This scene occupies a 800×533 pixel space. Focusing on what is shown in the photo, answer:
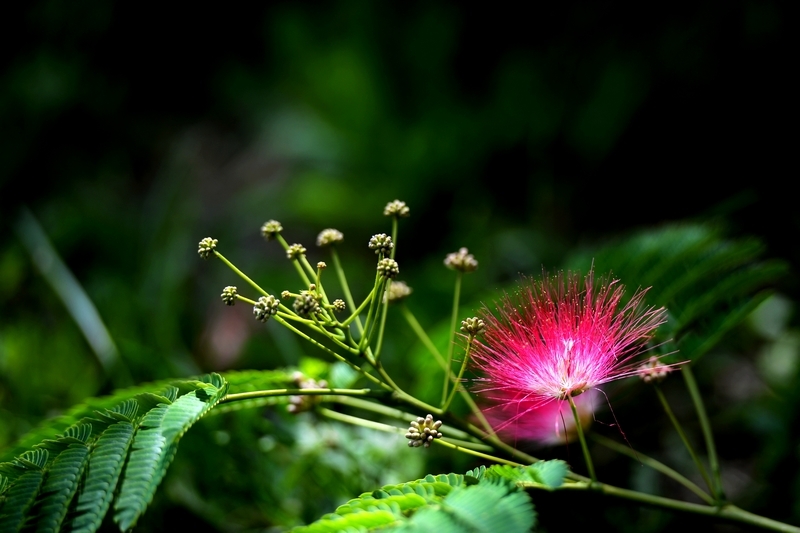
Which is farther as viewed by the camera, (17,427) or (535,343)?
(17,427)

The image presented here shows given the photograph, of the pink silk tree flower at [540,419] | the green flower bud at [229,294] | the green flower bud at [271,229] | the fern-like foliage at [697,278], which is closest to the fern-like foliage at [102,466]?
the green flower bud at [229,294]

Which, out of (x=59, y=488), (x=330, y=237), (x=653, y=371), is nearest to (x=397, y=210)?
(x=330, y=237)

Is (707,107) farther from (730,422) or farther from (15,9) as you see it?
(15,9)

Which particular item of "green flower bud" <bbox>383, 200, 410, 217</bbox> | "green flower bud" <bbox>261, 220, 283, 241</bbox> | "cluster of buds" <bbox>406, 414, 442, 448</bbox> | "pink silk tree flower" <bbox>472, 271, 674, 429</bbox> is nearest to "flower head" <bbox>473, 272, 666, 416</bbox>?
"pink silk tree flower" <bbox>472, 271, 674, 429</bbox>

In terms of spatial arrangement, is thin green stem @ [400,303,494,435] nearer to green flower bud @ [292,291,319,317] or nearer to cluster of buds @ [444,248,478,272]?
cluster of buds @ [444,248,478,272]

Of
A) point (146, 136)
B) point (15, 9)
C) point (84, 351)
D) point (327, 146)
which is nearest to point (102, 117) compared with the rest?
point (146, 136)

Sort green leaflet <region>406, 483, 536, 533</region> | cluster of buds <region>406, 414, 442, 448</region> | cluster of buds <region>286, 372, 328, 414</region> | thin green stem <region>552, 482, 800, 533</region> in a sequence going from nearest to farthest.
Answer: green leaflet <region>406, 483, 536, 533</region> < cluster of buds <region>406, 414, 442, 448</region> < thin green stem <region>552, 482, 800, 533</region> < cluster of buds <region>286, 372, 328, 414</region>

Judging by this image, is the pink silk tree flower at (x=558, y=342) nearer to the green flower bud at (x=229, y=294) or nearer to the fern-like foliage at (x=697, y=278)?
the fern-like foliage at (x=697, y=278)
